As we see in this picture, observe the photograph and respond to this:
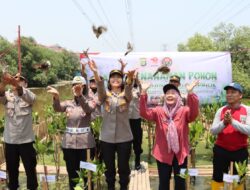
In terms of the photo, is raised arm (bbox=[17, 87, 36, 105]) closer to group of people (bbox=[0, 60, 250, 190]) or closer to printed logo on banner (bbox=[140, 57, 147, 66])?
group of people (bbox=[0, 60, 250, 190])

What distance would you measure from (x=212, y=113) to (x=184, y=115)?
4.07m

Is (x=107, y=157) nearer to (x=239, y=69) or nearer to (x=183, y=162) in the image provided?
(x=183, y=162)

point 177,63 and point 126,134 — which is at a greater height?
point 177,63

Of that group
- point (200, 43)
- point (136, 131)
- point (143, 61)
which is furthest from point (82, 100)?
point (200, 43)

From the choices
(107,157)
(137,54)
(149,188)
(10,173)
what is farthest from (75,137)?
(137,54)

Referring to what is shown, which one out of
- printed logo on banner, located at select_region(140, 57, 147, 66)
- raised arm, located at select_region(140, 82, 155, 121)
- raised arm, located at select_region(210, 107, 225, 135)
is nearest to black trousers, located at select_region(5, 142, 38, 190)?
raised arm, located at select_region(140, 82, 155, 121)

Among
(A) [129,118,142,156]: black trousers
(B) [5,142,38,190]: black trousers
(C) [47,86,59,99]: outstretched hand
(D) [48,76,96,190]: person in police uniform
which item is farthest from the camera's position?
(A) [129,118,142,156]: black trousers

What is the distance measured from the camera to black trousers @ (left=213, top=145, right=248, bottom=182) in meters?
3.61

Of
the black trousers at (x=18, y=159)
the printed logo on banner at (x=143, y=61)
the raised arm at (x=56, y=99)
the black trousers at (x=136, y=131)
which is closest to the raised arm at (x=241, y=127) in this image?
the raised arm at (x=56, y=99)

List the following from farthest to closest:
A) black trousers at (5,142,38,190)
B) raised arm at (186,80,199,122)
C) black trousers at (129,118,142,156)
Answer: black trousers at (129,118,142,156) → black trousers at (5,142,38,190) → raised arm at (186,80,199,122)

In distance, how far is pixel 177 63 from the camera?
7551 millimetres

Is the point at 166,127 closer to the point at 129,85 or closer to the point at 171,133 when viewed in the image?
the point at 171,133

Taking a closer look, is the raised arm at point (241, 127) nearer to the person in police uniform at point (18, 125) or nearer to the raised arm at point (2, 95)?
the person in police uniform at point (18, 125)

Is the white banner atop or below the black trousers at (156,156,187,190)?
atop
